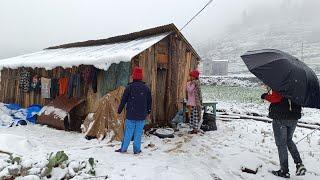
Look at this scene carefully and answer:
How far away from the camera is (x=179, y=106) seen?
12.7 meters

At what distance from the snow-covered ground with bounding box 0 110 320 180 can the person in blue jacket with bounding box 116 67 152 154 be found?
417 millimetres

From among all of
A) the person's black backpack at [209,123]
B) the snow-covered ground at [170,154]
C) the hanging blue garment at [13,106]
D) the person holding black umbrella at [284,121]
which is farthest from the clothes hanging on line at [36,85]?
the person holding black umbrella at [284,121]

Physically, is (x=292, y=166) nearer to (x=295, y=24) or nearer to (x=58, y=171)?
Result: (x=58, y=171)

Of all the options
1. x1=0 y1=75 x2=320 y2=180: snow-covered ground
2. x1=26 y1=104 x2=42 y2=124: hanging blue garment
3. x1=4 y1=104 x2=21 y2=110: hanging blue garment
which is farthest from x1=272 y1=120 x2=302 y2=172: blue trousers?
x1=4 y1=104 x2=21 y2=110: hanging blue garment

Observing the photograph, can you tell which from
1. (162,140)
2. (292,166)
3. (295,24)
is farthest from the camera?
(295,24)

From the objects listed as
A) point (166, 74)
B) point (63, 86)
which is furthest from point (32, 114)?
point (166, 74)

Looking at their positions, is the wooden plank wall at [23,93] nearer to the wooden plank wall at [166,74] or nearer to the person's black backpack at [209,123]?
the wooden plank wall at [166,74]

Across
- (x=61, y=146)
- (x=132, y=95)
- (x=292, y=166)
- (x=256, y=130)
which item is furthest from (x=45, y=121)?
(x=292, y=166)

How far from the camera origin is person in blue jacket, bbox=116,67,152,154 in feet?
26.7

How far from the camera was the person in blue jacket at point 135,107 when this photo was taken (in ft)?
26.7

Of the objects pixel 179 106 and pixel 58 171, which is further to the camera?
pixel 179 106

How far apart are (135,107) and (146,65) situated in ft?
10.3

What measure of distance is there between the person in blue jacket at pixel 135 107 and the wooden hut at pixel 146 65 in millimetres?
1773

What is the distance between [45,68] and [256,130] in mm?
8444
